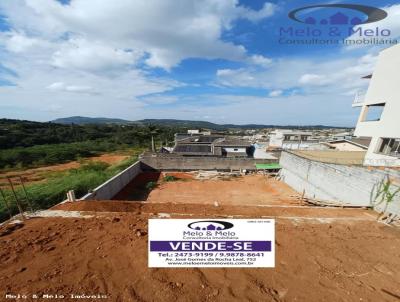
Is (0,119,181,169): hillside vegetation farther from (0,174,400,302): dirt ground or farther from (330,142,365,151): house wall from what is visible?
(330,142,365,151): house wall

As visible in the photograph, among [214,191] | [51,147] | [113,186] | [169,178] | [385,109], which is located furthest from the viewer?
[51,147]

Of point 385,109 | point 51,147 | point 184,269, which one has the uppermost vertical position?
point 385,109

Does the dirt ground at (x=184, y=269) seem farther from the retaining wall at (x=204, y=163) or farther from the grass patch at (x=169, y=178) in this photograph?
the retaining wall at (x=204, y=163)

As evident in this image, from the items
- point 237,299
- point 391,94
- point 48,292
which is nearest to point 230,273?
point 237,299

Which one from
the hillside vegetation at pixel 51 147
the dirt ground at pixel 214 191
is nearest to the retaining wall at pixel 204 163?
the dirt ground at pixel 214 191

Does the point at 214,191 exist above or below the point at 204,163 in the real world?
below

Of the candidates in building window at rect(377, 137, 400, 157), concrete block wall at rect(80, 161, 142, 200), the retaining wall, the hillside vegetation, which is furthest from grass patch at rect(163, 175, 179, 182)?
building window at rect(377, 137, 400, 157)

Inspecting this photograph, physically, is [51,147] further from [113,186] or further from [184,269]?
[184,269]

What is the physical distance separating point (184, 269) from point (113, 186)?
9447 mm

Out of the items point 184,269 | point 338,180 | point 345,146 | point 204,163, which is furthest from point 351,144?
point 184,269

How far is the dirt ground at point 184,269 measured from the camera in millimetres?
3154

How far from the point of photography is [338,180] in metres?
10.0

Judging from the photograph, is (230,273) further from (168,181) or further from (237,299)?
(168,181)

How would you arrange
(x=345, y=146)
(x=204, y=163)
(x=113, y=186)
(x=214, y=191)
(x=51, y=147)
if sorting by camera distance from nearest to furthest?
(x=113, y=186) < (x=214, y=191) < (x=204, y=163) < (x=345, y=146) < (x=51, y=147)
